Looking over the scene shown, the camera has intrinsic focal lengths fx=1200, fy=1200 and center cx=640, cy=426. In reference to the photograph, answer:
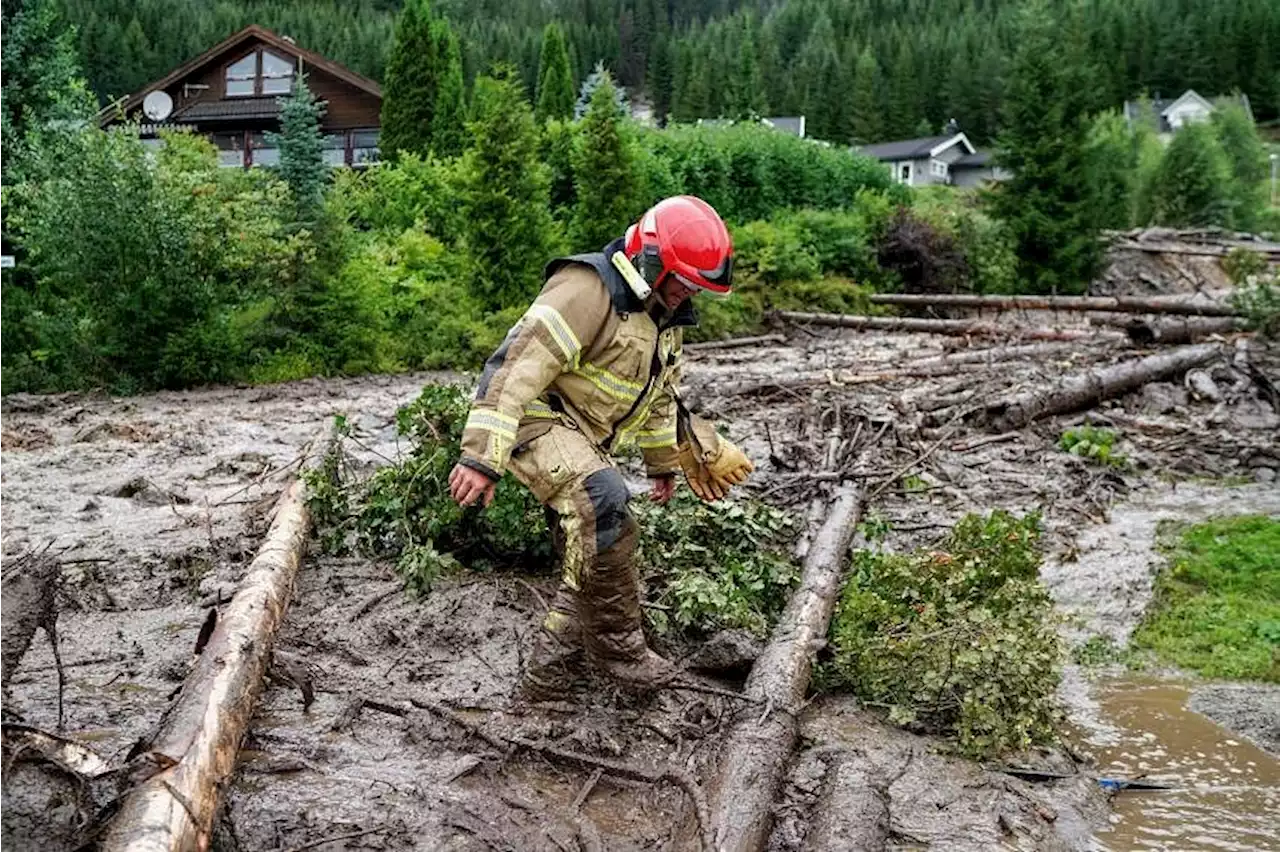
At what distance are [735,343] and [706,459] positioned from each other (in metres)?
14.8

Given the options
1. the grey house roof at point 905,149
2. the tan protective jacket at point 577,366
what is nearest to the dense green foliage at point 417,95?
the tan protective jacket at point 577,366

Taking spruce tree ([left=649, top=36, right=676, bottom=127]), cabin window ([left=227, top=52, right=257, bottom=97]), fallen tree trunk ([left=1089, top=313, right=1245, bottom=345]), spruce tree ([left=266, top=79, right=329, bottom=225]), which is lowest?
fallen tree trunk ([left=1089, top=313, right=1245, bottom=345])

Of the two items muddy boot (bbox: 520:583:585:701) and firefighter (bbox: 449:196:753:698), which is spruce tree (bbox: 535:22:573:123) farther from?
muddy boot (bbox: 520:583:585:701)

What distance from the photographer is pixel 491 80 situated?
20.3 m

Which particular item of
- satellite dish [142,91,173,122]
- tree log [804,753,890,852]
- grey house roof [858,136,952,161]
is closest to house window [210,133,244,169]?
satellite dish [142,91,173,122]

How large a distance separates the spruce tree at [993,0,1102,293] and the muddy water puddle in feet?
83.4

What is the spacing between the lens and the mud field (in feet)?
12.9

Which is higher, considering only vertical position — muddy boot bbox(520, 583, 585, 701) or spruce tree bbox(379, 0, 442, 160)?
spruce tree bbox(379, 0, 442, 160)

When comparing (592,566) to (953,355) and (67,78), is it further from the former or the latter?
(67,78)

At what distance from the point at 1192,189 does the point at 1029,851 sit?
53.1 m

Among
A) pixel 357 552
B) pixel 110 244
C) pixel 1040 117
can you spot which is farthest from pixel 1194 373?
pixel 1040 117

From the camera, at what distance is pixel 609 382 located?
4695 mm

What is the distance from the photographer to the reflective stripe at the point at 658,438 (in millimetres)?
5250

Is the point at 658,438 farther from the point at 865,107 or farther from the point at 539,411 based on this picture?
the point at 865,107
